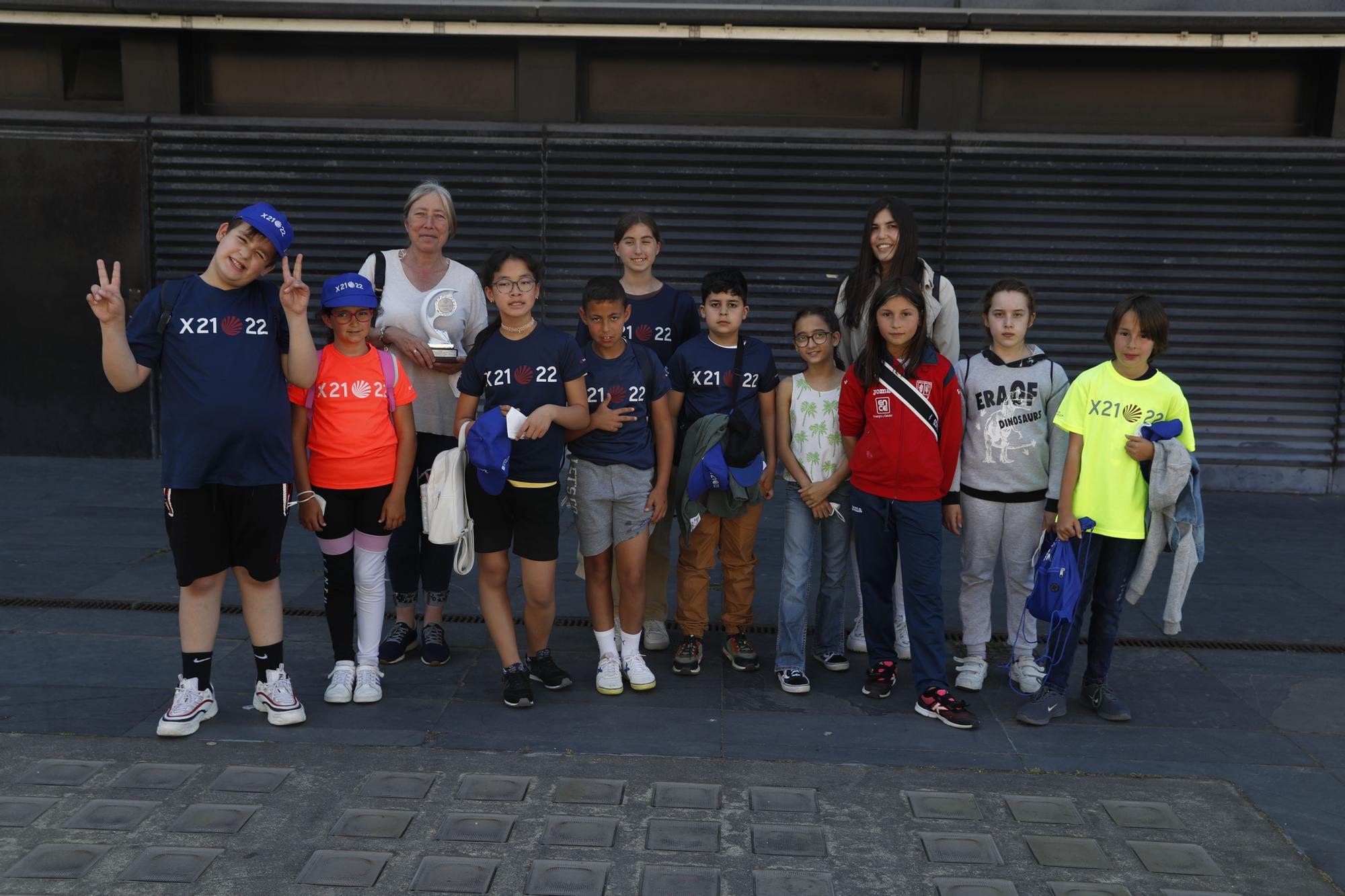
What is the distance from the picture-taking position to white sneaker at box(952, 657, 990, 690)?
5.10m

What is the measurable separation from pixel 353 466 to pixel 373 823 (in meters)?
1.56

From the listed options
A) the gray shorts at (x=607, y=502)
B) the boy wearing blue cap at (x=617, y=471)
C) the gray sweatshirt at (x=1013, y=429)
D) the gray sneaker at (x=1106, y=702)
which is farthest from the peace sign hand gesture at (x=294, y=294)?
the gray sneaker at (x=1106, y=702)

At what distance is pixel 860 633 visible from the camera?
221 inches

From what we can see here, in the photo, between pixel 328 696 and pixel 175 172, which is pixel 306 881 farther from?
pixel 175 172

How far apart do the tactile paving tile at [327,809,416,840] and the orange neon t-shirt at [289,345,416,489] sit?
4.78 ft

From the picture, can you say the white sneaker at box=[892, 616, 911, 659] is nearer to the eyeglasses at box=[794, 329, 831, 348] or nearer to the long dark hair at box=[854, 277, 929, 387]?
the long dark hair at box=[854, 277, 929, 387]

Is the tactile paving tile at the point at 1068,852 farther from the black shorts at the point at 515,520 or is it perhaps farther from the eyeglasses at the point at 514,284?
the eyeglasses at the point at 514,284

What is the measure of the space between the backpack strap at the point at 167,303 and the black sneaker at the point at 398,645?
1.73 meters

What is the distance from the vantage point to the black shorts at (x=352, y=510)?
4.79 meters

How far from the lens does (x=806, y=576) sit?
5109 mm

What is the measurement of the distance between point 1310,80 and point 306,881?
9703mm

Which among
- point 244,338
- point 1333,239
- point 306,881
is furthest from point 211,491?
point 1333,239

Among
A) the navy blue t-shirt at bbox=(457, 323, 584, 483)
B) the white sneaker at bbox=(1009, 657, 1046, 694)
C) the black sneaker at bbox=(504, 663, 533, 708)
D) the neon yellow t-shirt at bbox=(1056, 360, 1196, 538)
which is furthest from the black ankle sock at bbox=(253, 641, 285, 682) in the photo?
the neon yellow t-shirt at bbox=(1056, 360, 1196, 538)

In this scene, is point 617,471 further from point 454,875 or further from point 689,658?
point 454,875
